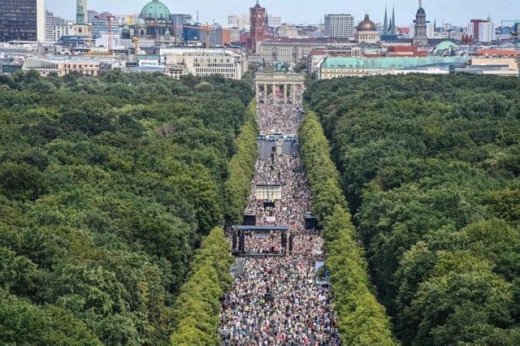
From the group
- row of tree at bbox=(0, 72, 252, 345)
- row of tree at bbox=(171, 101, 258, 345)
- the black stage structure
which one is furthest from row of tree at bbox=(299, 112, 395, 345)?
row of tree at bbox=(0, 72, 252, 345)

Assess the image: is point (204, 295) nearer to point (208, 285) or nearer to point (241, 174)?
point (208, 285)

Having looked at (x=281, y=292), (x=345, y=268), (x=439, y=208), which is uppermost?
(x=439, y=208)

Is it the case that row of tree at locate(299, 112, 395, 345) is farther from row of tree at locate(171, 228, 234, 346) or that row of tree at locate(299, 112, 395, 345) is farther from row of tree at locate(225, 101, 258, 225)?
row of tree at locate(171, 228, 234, 346)

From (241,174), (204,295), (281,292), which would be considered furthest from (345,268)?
(241,174)

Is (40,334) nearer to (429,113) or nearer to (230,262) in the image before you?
(230,262)

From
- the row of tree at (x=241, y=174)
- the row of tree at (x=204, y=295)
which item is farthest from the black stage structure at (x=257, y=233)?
the row of tree at (x=204, y=295)

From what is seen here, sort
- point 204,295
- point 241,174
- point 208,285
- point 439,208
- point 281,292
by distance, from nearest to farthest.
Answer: point 204,295
point 208,285
point 439,208
point 281,292
point 241,174
